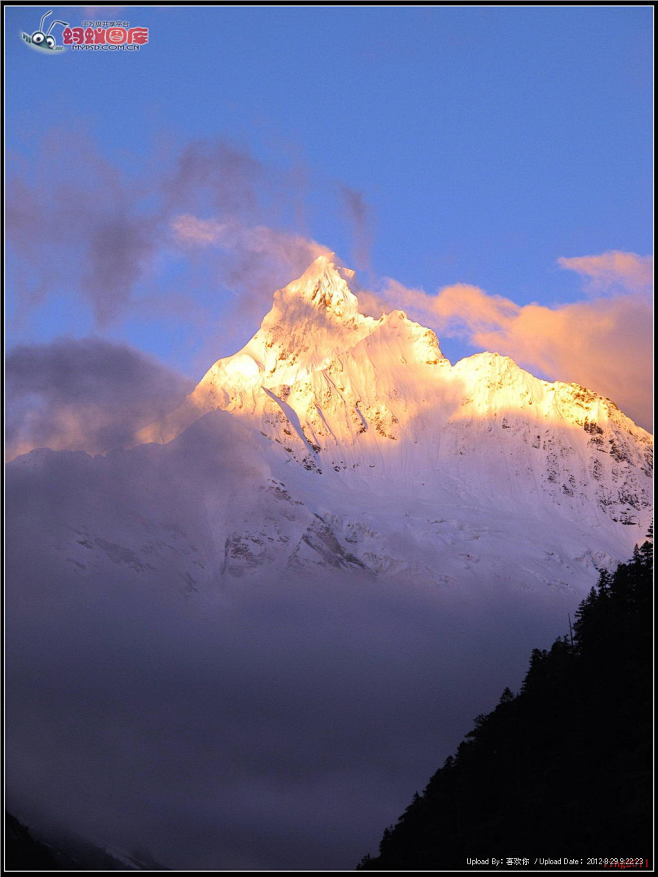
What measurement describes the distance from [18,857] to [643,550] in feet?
239

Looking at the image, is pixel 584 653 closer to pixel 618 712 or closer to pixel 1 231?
pixel 618 712

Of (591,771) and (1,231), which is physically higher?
(1,231)

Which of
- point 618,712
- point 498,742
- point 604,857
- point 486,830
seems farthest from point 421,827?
point 604,857

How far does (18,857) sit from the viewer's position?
477 ft

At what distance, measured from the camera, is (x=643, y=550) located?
11675 cm

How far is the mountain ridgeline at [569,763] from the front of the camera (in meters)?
84.1

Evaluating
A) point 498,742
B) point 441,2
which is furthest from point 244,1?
point 498,742

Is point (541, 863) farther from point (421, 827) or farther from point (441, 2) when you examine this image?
point (441, 2)

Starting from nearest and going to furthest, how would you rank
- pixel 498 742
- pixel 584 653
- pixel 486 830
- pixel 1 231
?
pixel 1 231 < pixel 486 830 < pixel 584 653 < pixel 498 742

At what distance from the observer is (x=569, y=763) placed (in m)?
94.9

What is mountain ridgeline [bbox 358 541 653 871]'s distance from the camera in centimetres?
8412

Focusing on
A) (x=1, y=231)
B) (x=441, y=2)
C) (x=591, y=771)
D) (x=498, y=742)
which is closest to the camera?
(x=441, y=2)

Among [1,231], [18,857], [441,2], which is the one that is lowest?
[18,857]

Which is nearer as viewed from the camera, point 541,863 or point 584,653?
point 541,863
